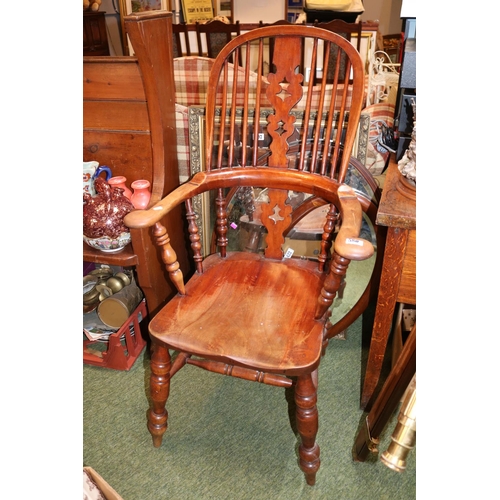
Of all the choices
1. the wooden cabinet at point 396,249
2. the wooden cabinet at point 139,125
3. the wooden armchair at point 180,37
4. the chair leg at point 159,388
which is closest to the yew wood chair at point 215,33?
the wooden armchair at point 180,37

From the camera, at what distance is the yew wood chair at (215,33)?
3037 millimetres

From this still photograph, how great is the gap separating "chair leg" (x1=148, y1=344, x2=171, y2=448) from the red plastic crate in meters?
0.36

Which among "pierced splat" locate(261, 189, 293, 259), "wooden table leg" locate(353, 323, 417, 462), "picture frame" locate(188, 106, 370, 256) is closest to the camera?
"wooden table leg" locate(353, 323, 417, 462)

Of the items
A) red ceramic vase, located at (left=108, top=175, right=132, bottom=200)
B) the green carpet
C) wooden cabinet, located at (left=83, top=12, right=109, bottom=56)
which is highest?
wooden cabinet, located at (left=83, top=12, right=109, bottom=56)

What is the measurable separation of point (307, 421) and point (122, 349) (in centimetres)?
80

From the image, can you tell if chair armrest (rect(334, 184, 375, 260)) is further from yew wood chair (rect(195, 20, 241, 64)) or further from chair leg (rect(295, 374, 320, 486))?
yew wood chair (rect(195, 20, 241, 64))

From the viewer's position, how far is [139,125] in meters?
1.54

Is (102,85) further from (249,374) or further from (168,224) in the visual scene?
(249,374)

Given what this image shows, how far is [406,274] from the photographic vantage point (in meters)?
1.15

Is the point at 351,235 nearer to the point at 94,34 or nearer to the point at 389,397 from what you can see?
the point at 389,397

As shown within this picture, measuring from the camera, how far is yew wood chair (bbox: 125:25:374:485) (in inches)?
42.1

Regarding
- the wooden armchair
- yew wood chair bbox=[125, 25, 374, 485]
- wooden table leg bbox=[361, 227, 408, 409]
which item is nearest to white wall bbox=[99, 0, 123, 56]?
the wooden armchair

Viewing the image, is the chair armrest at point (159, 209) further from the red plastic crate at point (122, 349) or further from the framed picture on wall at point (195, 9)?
the framed picture on wall at point (195, 9)

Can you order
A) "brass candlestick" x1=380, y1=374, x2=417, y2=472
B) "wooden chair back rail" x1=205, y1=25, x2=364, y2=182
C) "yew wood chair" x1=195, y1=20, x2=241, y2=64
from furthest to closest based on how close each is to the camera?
"yew wood chair" x1=195, y1=20, x2=241, y2=64
"wooden chair back rail" x1=205, y1=25, x2=364, y2=182
"brass candlestick" x1=380, y1=374, x2=417, y2=472
